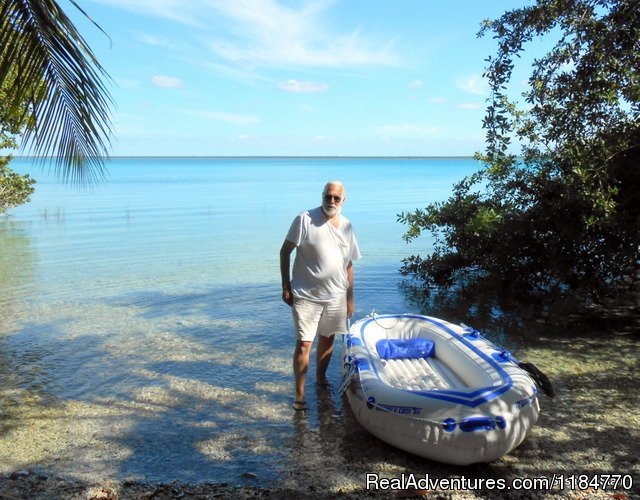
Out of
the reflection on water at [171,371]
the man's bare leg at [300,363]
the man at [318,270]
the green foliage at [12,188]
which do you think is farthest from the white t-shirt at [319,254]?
the green foliage at [12,188]

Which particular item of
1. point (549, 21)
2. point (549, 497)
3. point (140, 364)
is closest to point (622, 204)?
point (549, 21)

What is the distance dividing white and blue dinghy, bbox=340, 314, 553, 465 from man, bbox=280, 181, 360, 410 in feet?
1.54

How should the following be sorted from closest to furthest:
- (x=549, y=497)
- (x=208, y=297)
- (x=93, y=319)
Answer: (x=549, y=497), (x=93, y=319), (x=208, y=297)

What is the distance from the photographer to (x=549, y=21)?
6.33 metres

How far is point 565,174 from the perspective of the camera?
24.7ft

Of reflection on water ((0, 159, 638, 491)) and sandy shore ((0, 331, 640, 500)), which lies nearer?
sandy shore ((0, 331, 640, 500))

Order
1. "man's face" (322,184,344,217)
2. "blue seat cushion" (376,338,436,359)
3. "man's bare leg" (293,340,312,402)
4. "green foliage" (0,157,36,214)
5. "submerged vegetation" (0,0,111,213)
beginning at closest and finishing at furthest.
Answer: "submerged vegetation" (0,0,111,213) → "man's face" (322,184,344,217) → "man's bare leg" (293,340,312,402) → "blue seat cushion" (376,338,436,359) → "green foliage" (0,157,36,214)

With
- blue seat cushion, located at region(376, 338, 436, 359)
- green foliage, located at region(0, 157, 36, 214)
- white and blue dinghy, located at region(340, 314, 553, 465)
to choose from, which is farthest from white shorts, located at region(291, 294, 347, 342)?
green foliage, located at region(0, 157, 36, 214)

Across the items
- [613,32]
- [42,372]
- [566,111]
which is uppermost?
[613,32]

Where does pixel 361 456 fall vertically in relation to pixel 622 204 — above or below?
below

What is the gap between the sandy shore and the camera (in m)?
3.87

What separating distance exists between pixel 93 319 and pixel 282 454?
18.2 feet

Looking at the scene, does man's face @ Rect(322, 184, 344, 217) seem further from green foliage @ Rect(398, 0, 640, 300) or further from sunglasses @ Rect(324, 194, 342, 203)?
green foliage @ Rect(398, 0, 640, 300)

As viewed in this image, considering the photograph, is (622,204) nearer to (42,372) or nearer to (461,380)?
(461,380)
